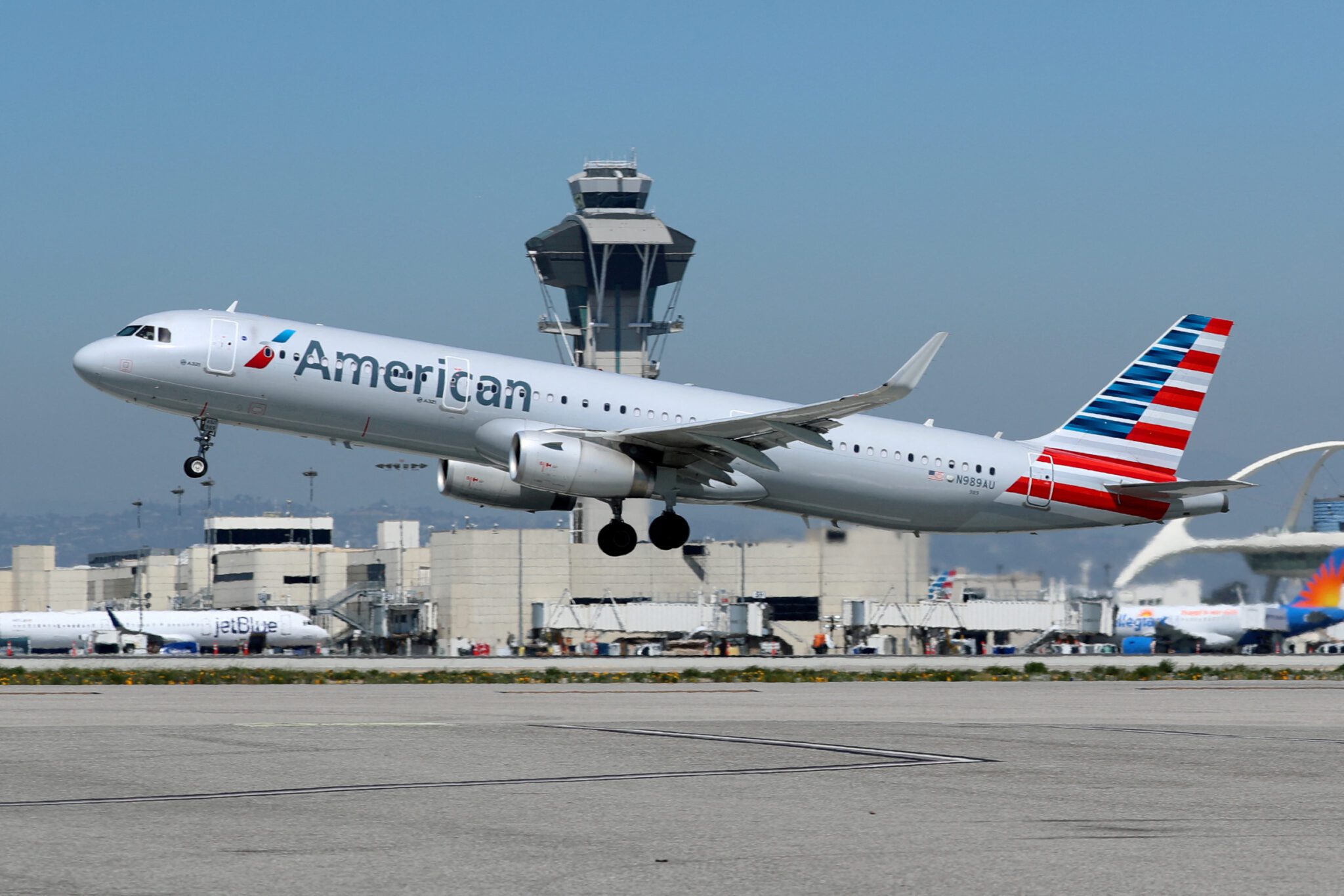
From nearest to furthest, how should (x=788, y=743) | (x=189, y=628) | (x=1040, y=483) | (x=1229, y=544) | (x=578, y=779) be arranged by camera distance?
(x=578, y=779) → (x=788, y=743) → (x=1040, y=483) → (x=1229, y=544) → (x=189, y=628)

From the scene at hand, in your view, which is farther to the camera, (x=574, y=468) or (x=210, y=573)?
(x=210, y=573)

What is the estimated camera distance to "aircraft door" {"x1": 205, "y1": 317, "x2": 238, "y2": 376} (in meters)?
35.4

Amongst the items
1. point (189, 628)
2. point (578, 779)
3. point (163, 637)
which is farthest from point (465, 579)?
point (578, 779)

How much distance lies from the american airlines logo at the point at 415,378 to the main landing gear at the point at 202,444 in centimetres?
253

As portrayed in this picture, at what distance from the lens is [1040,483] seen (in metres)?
42.9

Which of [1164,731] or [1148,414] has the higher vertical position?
[1148,414]

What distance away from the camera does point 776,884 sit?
32.0 feet

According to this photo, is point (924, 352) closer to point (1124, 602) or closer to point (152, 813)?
point (152, 813)

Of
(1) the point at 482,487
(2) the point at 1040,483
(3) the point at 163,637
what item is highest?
(2) the point at 1040,483

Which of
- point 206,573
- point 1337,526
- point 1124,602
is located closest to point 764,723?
point 1124,602

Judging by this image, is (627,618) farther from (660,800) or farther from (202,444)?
(660,800)

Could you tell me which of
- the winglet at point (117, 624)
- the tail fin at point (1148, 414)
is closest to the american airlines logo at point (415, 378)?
the tail fin at point (1148, 414)

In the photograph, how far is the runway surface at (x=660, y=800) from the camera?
1003cm

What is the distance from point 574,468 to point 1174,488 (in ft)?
54.2
